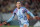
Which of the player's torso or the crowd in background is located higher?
the crowd in background

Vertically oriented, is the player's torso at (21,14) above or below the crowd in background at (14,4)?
below

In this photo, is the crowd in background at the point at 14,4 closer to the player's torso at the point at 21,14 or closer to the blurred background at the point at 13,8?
the blurred background at the point at 13,8

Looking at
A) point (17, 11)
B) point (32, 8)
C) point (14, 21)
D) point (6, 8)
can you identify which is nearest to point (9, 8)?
point (6, 8)

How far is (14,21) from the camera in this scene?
437 cm

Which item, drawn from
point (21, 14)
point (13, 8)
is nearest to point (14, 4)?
point (13, 8)

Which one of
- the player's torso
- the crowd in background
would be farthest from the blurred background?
the player's torso

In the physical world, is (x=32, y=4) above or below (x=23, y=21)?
above

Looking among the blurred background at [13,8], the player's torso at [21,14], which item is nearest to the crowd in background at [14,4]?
the blurred background at [13,8]

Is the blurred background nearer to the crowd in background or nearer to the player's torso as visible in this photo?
the crowd in background

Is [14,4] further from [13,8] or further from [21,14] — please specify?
[21,14]

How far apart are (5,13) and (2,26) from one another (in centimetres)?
53

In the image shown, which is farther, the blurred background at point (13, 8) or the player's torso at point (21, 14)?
the blurred background at point (13, 8)

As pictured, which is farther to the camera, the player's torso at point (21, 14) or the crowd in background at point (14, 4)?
the crowd in background at point (14, 4)

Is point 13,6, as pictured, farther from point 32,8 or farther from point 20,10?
point 20,10
